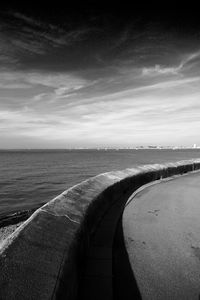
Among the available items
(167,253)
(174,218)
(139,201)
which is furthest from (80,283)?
(139,201)

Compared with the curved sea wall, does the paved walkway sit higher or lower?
lower

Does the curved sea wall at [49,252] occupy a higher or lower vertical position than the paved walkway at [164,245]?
higher

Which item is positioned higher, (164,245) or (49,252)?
(49,252)

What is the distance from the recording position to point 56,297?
2246 millimetres

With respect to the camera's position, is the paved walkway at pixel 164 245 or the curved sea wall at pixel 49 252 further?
the paved walkway at pixel 164 245

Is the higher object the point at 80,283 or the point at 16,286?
the point at 16,286

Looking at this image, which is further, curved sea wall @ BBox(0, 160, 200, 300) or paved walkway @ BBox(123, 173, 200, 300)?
paved walkway @ BBox(123, 173, 200, 300)

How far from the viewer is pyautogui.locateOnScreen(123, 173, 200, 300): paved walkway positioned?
Answer: 11.9 ft

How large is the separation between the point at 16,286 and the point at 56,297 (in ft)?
1.18

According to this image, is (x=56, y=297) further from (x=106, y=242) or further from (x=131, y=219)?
(x=131, y=219)

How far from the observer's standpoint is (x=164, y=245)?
5.07m

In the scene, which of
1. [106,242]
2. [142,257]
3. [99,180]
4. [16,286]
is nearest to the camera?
[16,286]

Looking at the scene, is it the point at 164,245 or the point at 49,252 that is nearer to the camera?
the point at 49,252

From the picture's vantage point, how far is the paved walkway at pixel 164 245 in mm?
3613
